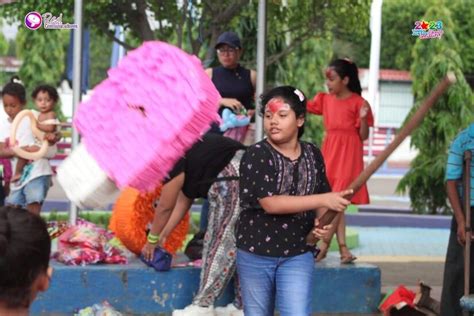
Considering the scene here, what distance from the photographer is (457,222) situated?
20.5ft

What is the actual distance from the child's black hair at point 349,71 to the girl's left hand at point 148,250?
1808mm

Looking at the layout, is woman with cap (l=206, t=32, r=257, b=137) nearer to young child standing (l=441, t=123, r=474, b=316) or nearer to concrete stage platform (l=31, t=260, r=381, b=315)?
concrete stage platform (l=31, t=260, r=381, b=315)

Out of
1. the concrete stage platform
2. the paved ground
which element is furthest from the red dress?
the concrete stage platform

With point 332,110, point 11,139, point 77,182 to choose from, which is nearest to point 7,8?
point 11,139

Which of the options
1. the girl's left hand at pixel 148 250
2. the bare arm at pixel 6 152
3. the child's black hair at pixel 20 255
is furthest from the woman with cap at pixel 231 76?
the child's black hair at pixel 20 255

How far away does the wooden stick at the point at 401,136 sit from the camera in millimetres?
4008

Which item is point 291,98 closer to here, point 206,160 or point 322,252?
point 206,160

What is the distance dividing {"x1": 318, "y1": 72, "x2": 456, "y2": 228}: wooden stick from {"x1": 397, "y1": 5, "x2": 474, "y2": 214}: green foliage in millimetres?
9082

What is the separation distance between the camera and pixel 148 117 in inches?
142

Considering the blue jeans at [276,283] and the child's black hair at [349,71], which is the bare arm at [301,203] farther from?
the child's black hair at [349,71]

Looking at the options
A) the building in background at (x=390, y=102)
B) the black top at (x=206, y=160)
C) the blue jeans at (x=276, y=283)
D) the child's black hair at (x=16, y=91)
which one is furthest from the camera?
the building in background at (x=390, y=102)

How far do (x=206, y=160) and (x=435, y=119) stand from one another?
350 inches

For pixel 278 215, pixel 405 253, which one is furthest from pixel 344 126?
pixel 405 253

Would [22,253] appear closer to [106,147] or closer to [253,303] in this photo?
[106,147]
